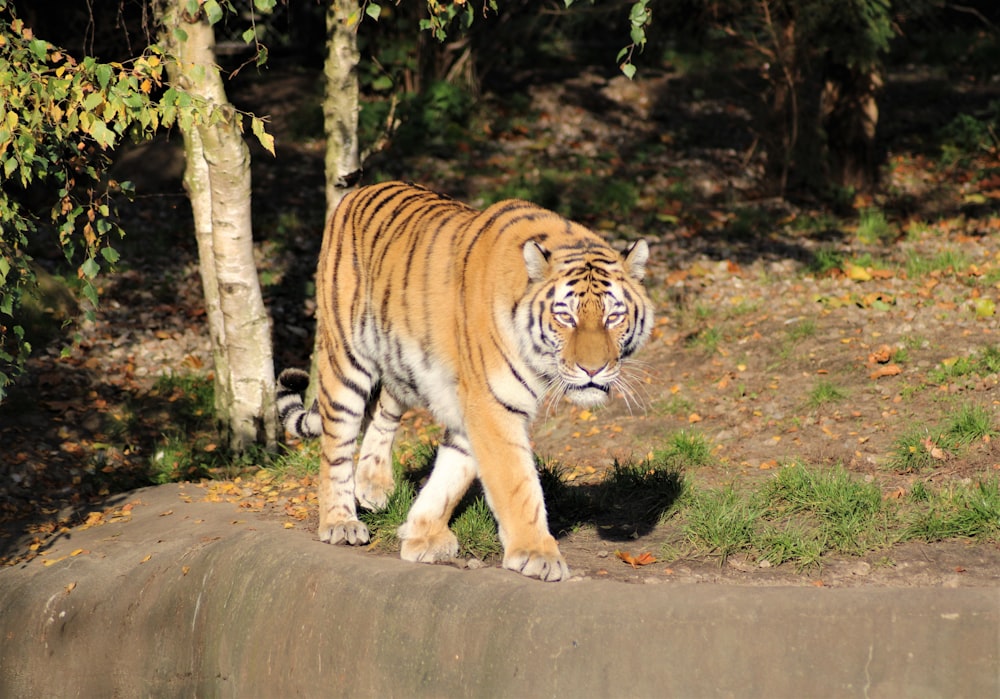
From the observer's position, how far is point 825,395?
24.8 ft

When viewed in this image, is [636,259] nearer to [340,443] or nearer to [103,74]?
[340,443]

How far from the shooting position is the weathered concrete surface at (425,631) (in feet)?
13.1

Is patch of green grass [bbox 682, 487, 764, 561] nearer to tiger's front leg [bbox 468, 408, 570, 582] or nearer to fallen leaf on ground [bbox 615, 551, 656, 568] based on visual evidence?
fallen leaf on ground [bbox 615, 551, 656, 568]

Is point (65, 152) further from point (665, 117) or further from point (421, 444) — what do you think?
point (665, 117)

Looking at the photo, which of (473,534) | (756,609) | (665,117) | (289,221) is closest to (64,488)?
(473,534)

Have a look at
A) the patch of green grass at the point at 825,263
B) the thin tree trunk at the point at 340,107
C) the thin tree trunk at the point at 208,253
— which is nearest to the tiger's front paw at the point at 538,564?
the thin tree trunk at the point at 340,107

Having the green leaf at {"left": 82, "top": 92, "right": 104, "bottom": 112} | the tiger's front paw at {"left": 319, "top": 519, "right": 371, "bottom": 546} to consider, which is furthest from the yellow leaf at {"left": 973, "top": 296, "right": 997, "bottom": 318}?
the green leaf at {"left": 82, "top": 92, "right": 104, "bottom": 112}

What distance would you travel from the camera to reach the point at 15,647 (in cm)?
596

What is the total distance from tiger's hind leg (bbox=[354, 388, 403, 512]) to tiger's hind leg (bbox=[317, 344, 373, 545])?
0.30m

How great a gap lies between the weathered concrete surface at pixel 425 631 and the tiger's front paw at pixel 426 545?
284 mm

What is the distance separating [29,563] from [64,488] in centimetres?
178

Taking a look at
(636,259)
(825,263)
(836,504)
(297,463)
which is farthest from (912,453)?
(825,263)

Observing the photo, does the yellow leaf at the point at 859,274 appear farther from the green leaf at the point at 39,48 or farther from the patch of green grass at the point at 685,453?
the green leaf at the point at 39,48

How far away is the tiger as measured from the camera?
4.85m
